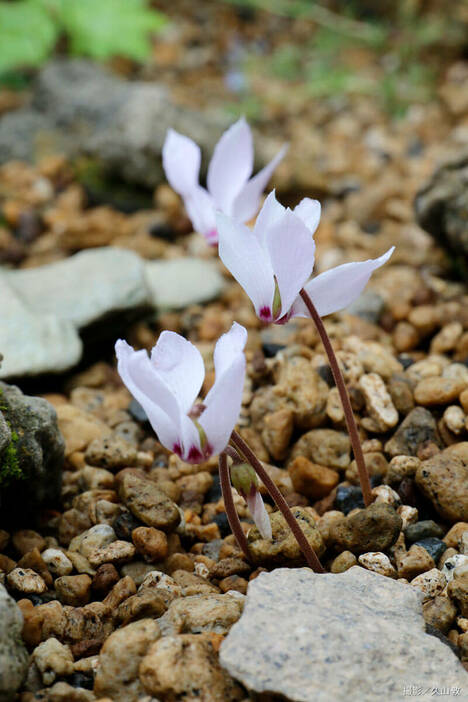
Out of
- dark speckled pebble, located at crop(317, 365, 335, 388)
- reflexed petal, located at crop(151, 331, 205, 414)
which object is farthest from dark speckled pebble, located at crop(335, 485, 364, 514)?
reflexed petal, located at crop(151, 331, 205, 414)

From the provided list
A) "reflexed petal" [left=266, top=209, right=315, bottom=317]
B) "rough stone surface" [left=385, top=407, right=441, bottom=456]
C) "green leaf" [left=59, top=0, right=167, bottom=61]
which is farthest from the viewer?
"green leaf" [left=59, top=0, right=167, bottom=61]

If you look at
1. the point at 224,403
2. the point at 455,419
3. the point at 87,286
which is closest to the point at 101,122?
the point at 87,286

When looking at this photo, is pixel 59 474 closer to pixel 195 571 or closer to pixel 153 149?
pixel 195 571

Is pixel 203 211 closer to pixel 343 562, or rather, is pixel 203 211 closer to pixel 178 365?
pixel 178 365

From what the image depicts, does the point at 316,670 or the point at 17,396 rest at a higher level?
the point at 316,670

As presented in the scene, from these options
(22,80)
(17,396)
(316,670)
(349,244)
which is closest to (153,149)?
(349,244)

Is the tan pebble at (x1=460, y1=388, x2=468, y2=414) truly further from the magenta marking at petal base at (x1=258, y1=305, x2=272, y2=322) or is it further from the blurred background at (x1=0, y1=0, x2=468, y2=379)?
the blurred background at (x1=0, y1=0, x2=468, y2=379)

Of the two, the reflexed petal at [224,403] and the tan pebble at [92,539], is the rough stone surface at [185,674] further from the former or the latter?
the tan pebble at [92,539]
